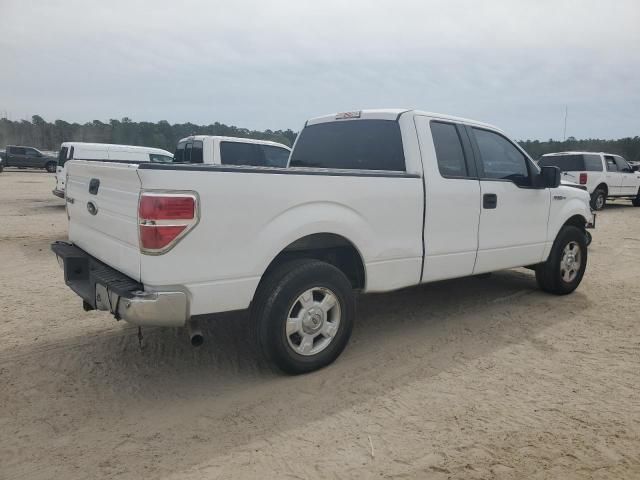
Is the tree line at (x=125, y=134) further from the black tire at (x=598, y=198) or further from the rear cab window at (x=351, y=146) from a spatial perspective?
the rear cab window at (x=351, y=146)

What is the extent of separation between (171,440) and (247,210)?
1430 millimetres

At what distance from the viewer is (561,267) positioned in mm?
5672

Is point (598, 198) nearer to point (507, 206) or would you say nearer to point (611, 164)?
point (611, 164)

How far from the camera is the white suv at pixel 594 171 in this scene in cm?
1555

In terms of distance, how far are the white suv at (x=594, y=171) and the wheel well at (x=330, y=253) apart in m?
13.1

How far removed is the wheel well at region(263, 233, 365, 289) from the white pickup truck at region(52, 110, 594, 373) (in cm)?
1

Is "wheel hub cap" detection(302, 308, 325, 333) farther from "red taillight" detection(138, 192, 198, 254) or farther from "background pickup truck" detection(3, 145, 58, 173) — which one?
"background pickup truck" detection(3, 145, 58, 173)

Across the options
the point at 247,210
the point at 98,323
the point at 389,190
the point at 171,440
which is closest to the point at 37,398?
the point at 171,440

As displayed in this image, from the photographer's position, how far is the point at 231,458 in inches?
103

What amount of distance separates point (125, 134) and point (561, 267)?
69.7 metres

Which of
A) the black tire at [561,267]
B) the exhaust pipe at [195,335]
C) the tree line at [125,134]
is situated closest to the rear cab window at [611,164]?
the black tire at [561,267]

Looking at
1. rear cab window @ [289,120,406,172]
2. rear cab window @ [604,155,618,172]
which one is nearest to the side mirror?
rear cab window @ [289,120,406,172]

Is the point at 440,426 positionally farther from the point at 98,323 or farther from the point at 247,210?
the point at 98,323

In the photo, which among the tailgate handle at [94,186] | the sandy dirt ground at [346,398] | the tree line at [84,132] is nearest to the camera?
the sandy dirt ground at [346,398]
